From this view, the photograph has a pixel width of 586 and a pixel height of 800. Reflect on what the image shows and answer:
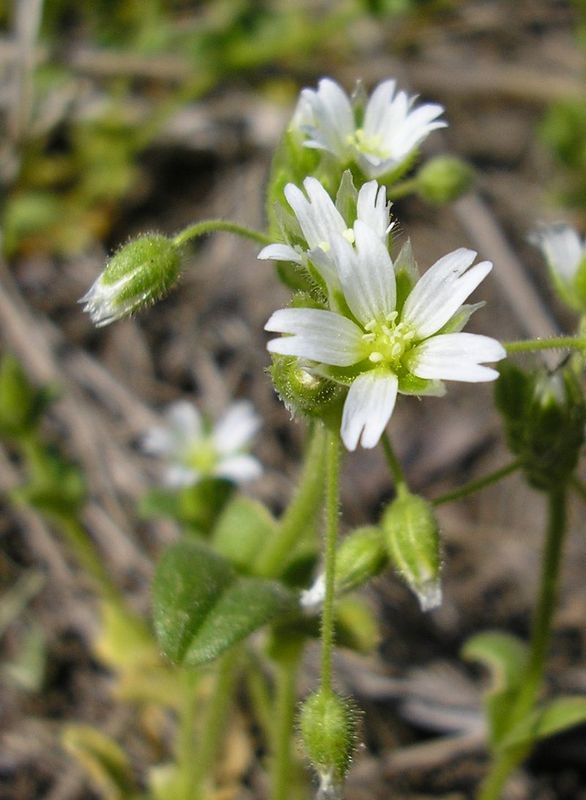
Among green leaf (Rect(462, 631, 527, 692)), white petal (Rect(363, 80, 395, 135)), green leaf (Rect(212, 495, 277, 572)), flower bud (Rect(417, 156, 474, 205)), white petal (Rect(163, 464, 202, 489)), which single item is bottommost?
green leaf (Rect(462, 631, 527, 692))

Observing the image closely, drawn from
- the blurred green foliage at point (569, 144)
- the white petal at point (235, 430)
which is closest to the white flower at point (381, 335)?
the white petal at point (235, 430)

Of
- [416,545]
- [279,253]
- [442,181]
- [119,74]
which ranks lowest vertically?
[416,545]

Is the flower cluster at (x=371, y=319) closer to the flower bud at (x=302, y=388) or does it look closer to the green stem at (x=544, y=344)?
the flower bud at (x=302, y=388)

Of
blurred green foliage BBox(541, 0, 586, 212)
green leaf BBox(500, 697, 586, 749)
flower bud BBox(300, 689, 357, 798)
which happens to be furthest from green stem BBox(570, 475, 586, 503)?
blurred green foliage BBox(541, 0, 586, 212)

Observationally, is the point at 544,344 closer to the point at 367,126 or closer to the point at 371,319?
the point at 371,319

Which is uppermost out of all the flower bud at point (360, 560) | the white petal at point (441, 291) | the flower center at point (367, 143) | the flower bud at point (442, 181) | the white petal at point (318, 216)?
the flower center at point (367, 143)

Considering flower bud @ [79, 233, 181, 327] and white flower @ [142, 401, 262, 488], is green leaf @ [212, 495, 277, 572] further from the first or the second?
Result: flower bud @ [79, 233, 181, 327]

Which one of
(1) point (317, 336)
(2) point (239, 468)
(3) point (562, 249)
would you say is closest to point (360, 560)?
(1) point (317, 336)
